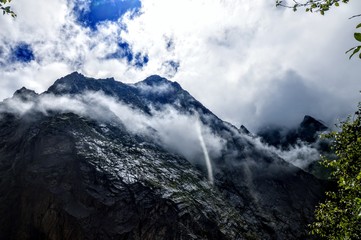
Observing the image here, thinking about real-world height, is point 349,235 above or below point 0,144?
below

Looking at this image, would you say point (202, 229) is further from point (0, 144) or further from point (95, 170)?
point (0, 144)

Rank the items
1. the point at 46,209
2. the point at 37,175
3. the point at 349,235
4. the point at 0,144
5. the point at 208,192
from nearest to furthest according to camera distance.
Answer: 1. the point at 349,235
2. the point at 46,209
3. the point at 37,175
4. the point at 0,144
5. the point at 208,192

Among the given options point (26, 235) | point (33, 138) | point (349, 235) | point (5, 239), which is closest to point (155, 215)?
point (26, 235)

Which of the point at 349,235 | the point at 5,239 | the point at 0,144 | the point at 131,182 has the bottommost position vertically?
the point at 5,239

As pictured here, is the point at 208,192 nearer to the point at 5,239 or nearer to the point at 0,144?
the point at 5,239

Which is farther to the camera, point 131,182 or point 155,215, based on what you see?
point 131,182

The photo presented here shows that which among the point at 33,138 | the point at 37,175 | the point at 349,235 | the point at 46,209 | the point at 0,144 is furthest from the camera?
the point at 0,144

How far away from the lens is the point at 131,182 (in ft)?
487

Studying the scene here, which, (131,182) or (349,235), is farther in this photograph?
(131,182)

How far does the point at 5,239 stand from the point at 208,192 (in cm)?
10676

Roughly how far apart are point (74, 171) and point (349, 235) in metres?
136

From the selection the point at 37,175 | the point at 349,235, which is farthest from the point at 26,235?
the point at 349,235

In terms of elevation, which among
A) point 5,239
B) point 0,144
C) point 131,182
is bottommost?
point 5,239

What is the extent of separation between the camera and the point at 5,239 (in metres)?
132
